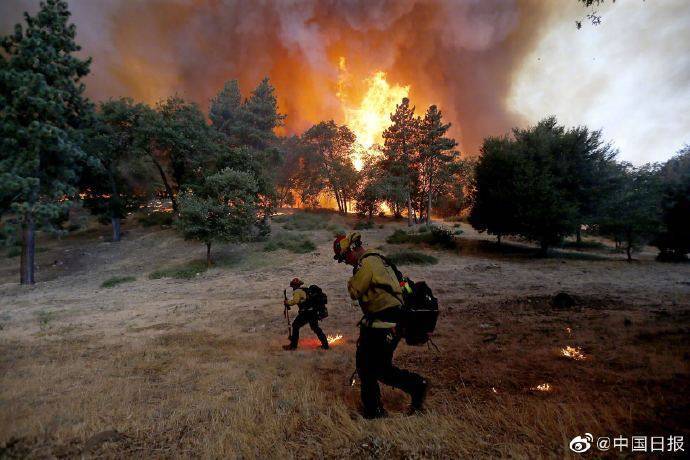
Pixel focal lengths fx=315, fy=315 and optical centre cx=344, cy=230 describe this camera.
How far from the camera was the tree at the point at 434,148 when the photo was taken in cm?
3897

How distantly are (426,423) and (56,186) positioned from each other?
2693cm

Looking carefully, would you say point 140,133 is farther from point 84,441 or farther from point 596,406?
point 596,406

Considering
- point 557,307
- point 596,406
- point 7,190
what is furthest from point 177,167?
point 596,406

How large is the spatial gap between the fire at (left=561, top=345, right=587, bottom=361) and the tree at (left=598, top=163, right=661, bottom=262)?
20.4 meters

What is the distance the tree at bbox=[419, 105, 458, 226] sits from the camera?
39.0 m

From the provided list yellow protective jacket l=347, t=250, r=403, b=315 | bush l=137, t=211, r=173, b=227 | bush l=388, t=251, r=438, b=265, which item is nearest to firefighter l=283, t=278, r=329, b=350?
yellow protective jacket l=347, t=250, r=403, b=315

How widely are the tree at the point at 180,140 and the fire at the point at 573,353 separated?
1241 inches

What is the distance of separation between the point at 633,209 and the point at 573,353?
73.2 ft

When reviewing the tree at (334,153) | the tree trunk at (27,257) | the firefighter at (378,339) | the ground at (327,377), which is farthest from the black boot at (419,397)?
the tree at (334,153)

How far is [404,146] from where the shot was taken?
140 feet

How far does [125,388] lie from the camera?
18.9 ft

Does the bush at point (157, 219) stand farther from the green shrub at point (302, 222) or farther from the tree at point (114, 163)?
the green shrub at point (302, 222)

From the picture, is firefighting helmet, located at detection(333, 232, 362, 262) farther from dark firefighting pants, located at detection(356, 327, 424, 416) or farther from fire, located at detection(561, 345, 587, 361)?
fire, located at detection(561, 345, 587, 361)

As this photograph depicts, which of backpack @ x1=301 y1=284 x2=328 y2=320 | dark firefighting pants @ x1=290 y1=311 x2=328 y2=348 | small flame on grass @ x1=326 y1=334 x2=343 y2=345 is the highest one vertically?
backpack @ x1=301 y1=284 x2=328 y2=320
